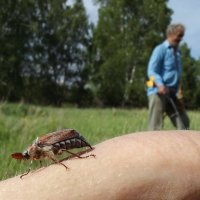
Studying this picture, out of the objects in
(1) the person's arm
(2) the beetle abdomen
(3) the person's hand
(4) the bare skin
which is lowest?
(4) the bare skin

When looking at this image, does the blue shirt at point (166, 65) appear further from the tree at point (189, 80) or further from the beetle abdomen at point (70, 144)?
the tree at point (189, 80)

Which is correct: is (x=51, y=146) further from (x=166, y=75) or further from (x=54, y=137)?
(x=166, y=75)

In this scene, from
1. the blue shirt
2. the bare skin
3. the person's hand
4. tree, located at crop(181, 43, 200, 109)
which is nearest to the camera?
the bare skin

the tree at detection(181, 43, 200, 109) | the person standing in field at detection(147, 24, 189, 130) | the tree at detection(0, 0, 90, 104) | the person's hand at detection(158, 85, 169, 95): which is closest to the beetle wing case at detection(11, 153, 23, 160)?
the person's hand at detection(158, 85, 169, 95)

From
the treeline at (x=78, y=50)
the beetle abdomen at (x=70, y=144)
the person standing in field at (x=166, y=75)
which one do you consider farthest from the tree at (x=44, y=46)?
the beetle abdomen at (x=70, y=144)

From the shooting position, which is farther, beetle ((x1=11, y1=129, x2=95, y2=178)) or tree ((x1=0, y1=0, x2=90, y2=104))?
tree ((x1=0, y1=0, x2=90, y2=104))

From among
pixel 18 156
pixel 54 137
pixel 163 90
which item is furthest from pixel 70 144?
pixel 163 90

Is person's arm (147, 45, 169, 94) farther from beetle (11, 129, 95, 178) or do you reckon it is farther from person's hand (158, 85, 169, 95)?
beetle (11, 129, 95, 178)
